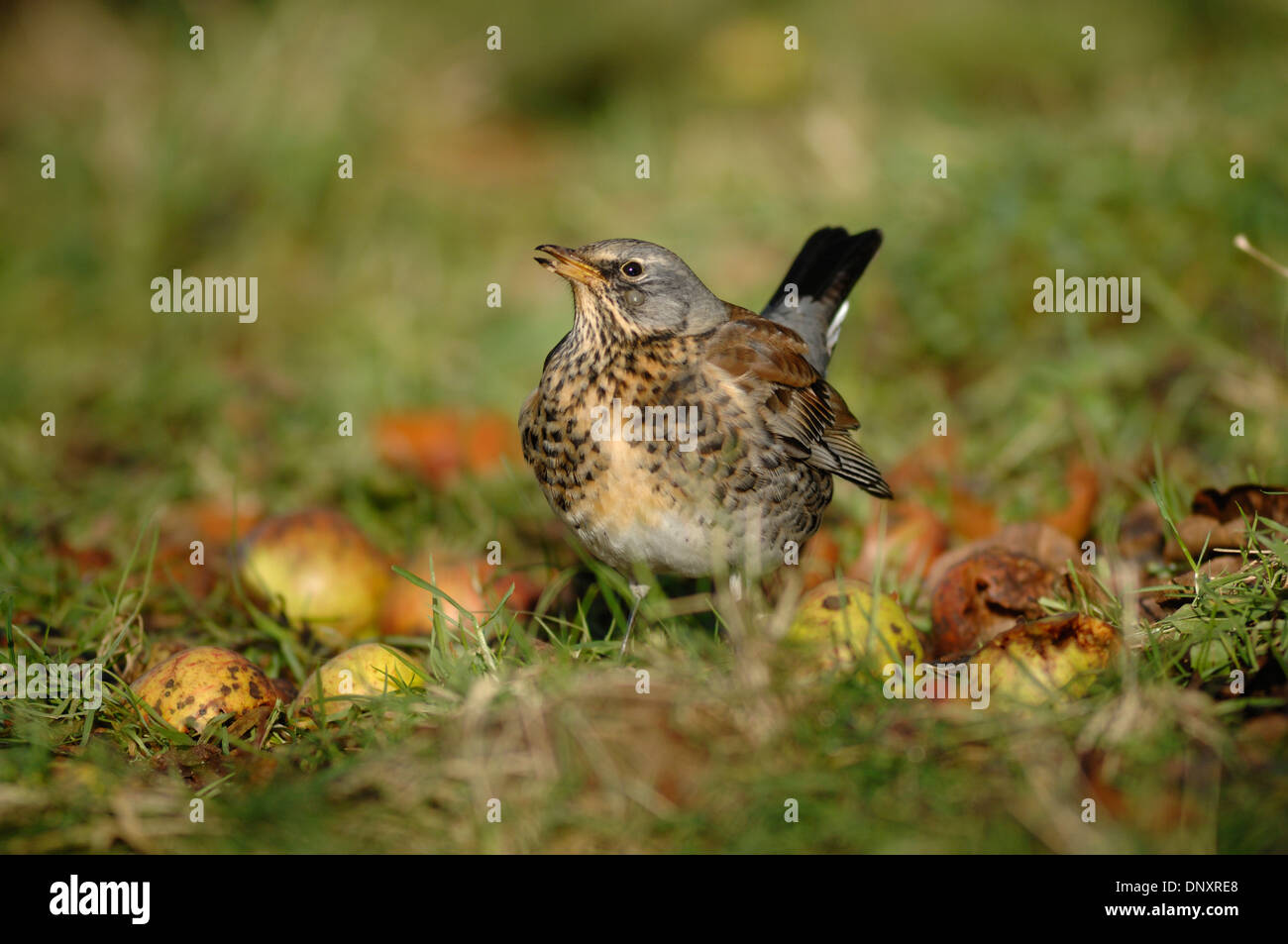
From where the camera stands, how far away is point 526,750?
9.80 feet

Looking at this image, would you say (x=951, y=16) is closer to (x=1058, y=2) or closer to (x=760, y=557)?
(x=1058, y=2)

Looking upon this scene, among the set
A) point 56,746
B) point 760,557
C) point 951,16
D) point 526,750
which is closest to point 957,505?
point 760,557

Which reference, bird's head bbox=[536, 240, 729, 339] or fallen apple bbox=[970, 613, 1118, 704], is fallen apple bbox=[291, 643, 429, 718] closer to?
bird's head bbox=[536, 240, 729, 339]

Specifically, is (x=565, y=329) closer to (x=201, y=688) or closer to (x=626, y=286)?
(x=626, y=286)

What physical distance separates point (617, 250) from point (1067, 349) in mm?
3377

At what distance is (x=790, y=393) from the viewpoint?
4422 mm

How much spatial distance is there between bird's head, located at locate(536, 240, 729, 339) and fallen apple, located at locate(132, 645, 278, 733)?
1.70 m

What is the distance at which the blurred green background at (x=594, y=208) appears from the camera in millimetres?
6195

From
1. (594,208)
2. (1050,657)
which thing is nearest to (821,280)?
(1050,657)

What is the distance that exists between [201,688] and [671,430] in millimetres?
1746

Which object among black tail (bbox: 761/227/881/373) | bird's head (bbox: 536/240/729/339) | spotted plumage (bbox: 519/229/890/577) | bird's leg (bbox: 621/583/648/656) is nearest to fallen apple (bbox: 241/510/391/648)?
spotted plumage (bbox: 519/229/890/577)

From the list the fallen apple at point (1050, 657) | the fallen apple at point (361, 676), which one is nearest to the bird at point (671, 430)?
the fallen apple at point (361, 676)

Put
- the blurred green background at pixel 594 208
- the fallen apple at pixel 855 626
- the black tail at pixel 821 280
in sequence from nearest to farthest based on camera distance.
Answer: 1. the fallen apple at pixel 855 626
2. the black tail at pixel 821 280
3. the blurred green background at pixel 594 208

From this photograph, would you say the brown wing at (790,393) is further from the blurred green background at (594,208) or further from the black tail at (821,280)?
the blurred green background at (594,208)
